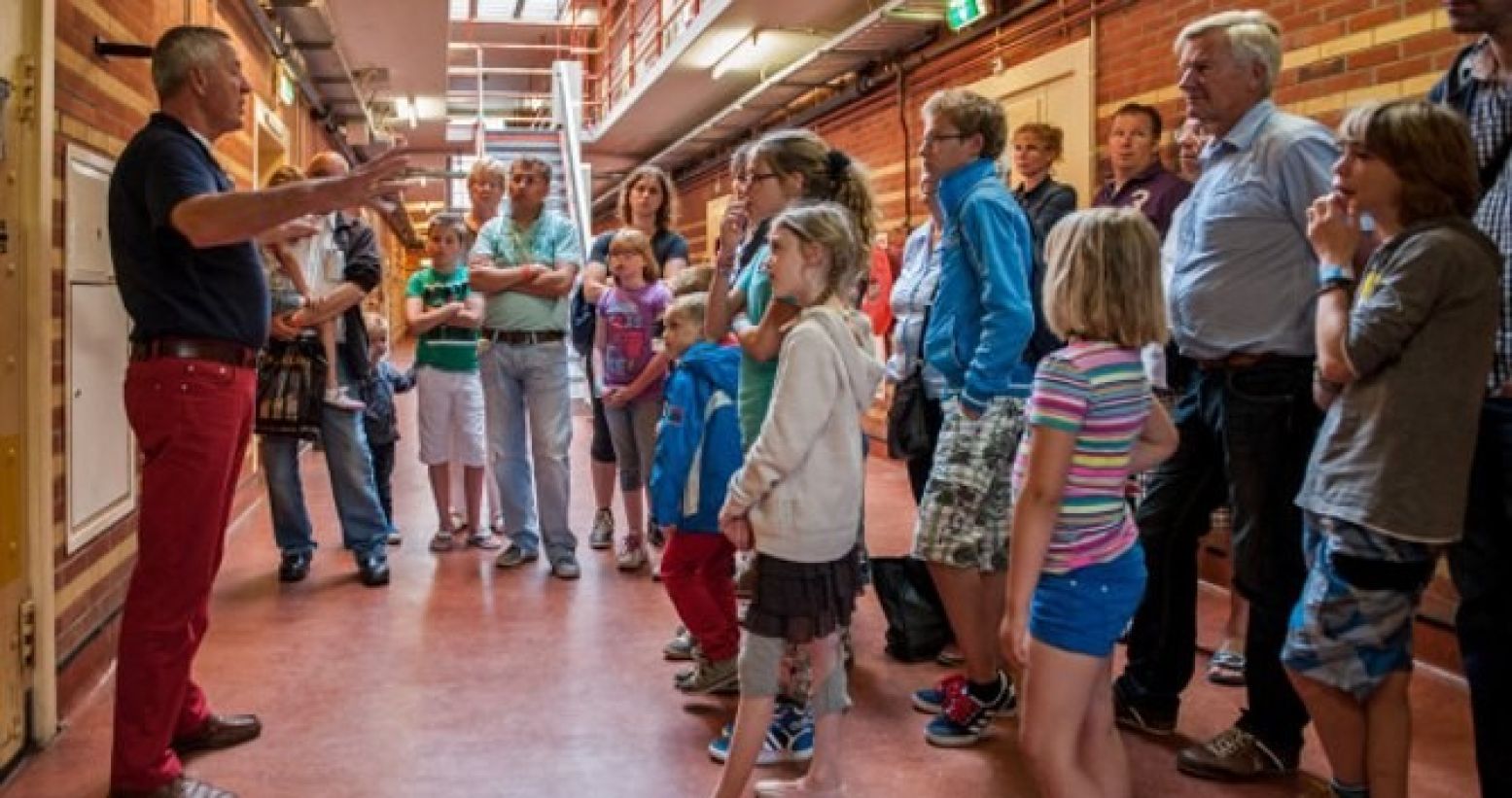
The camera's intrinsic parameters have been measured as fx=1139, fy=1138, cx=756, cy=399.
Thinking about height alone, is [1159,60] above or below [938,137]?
above

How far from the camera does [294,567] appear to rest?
4875 millimetres

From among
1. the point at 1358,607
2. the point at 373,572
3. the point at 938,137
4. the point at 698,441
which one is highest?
the point at 938,137

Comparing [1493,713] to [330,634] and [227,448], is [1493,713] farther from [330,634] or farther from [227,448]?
[330,634]

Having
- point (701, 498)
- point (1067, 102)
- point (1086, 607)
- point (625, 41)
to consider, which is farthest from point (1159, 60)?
point (625, 41)

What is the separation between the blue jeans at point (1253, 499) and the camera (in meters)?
2.83

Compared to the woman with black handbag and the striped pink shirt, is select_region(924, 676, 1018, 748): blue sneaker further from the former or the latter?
the striped pink shirt

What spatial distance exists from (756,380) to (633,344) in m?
2.15

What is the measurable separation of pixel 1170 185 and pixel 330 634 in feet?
11.6

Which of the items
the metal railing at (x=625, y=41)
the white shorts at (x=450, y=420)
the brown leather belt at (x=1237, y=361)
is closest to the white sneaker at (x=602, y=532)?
the white shorts at (x=450, y=420)

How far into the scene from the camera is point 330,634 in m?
4.10

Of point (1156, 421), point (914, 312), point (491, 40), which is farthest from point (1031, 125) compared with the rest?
point (491, 40)

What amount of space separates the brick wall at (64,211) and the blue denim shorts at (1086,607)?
9.14 feet

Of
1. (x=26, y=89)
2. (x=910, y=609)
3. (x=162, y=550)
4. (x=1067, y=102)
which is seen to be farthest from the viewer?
(x=1067, y=102)

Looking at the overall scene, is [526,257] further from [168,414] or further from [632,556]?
[168,414]
